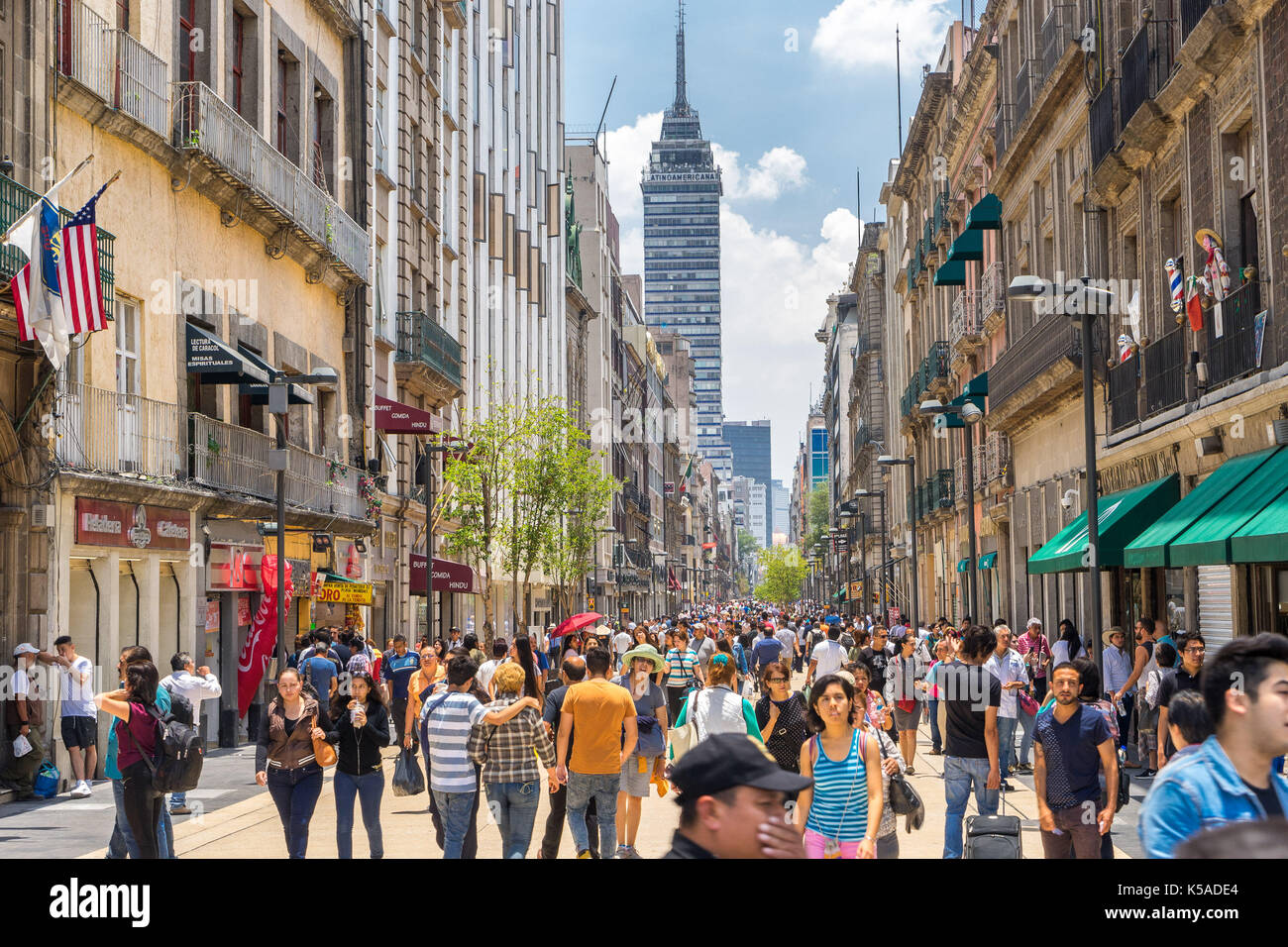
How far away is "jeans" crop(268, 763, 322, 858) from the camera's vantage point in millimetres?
10703

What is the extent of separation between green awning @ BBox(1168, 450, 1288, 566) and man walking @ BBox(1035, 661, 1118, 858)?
7065 millimetres

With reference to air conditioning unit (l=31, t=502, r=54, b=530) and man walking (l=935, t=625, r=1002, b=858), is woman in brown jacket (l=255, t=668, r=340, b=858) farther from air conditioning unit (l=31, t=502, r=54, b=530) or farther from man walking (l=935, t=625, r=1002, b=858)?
air conditioning unit (l=31, t=502, r=54, b=530)

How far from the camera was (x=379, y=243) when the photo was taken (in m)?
35.8

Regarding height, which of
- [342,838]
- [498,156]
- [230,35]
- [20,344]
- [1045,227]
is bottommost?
[342,838]

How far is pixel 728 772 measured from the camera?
3914mm

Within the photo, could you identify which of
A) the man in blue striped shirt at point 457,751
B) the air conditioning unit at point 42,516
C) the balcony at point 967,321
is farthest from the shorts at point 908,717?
the balcony at point 967,321

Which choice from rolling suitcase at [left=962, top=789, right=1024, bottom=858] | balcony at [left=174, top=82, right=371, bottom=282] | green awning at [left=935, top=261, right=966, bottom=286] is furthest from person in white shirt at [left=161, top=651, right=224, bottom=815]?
green awning at [left=935, top=261, right=966, bottom=286]

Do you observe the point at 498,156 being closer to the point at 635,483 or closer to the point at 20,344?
the point at 20,344

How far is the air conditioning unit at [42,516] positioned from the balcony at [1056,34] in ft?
65.2

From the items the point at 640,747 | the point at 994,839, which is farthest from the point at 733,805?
the point at 640,747

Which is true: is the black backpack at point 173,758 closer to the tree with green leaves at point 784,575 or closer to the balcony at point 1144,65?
the balcony at point 1144,65
